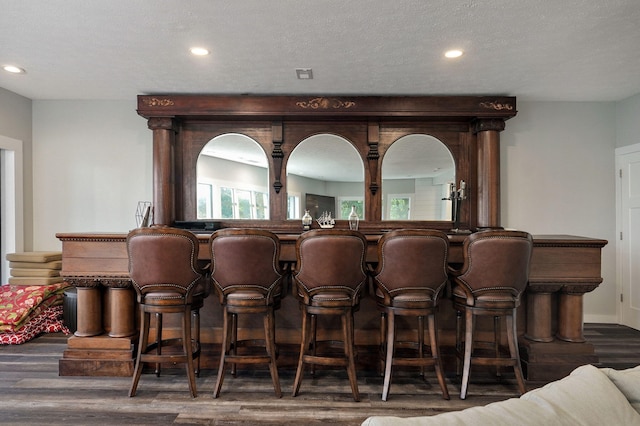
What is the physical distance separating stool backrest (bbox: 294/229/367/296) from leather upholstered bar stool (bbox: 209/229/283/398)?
0.64ft

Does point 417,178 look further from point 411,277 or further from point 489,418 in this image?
point 489,418

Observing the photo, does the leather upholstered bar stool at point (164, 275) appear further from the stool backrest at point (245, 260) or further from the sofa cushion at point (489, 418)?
the sofa cushion at point (489, 418)

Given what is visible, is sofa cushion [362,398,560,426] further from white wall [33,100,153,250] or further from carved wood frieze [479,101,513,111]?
white wall [33,100,153,250]

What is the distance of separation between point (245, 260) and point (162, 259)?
53cm

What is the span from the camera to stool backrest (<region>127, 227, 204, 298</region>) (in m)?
2.27

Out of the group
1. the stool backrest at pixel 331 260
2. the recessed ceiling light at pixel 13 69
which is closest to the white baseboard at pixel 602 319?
the stool backrest at pixel 331 260

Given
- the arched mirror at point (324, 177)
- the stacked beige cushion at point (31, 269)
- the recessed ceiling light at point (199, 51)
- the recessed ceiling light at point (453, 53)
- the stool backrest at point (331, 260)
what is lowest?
the stacked beige cushion at point (31, 269)

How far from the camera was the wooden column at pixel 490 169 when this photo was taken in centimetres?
397

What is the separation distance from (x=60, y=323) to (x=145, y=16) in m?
3.27

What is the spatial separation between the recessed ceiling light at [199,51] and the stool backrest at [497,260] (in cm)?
248

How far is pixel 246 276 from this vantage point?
2287mm

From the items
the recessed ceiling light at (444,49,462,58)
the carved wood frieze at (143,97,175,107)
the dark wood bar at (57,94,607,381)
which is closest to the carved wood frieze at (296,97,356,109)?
the dark wood bar at (57,94,607,381)

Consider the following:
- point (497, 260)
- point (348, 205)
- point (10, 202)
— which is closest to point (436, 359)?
point (497, 260)

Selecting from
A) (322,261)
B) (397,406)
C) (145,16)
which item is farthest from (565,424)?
(145,16)
